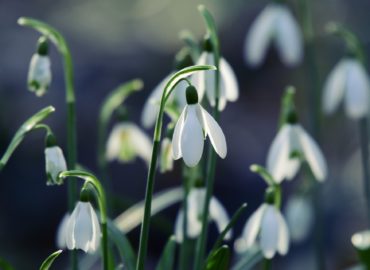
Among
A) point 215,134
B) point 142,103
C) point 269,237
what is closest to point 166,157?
point 269,237

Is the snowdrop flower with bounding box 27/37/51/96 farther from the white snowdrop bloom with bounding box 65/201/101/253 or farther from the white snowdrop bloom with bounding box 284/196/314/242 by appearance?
the white snowdrop bloom with bounding box 284/196/314/242

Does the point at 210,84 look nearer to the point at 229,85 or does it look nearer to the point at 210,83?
the point at 210,83

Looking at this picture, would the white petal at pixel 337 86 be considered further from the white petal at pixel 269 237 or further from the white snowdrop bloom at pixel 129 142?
the white petal at pixel 269 237

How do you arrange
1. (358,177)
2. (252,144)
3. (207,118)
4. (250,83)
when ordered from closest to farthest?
(207,118), (358,177), (252,144), (250,83)

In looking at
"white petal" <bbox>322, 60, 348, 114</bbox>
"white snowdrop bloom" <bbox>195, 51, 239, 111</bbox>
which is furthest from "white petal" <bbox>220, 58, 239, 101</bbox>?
"white petal" <bbox>322, 60, 348, 114</bbox>

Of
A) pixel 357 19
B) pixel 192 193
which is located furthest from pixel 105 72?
pixel 192 193

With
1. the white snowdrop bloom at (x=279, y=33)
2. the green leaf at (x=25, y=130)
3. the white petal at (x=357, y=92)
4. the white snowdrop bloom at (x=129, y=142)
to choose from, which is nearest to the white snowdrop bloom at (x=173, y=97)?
the white snowdrop bloom at (x=129, y=142)

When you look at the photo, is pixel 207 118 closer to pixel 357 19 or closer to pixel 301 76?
pixel 301 76
